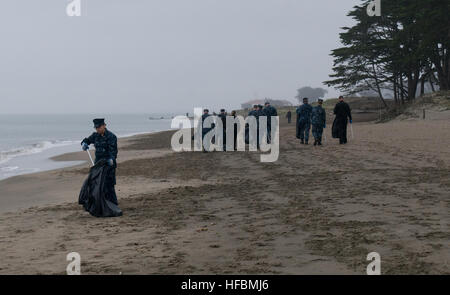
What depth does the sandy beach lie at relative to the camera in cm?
590

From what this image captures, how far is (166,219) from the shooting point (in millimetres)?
8789

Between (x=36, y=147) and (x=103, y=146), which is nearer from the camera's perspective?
(x=103, y=146)

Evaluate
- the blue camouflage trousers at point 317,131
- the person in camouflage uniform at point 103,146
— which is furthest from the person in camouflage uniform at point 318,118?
the person in camouflage uniform at point 103,146

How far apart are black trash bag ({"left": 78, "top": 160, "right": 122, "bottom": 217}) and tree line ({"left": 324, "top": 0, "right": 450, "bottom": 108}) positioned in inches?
1240

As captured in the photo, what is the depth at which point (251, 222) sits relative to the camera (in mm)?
8125

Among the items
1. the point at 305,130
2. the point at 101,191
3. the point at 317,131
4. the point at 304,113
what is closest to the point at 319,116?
the point at 317,131

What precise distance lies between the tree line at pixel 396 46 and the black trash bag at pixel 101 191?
103 feet

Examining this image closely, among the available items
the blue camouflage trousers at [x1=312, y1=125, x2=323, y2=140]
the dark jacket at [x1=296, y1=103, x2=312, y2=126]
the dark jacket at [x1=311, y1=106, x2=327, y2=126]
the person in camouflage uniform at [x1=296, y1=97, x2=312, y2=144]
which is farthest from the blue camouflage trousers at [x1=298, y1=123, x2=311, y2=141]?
the dark jacket at [x1=311, y1=106, x2=327, y2=126]

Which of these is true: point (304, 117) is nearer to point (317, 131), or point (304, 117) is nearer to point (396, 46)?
point (317, 131)

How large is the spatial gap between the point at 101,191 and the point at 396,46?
118 feet

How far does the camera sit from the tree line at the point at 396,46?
118ft

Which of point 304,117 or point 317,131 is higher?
point 304,117

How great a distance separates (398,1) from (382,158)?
30.0m
